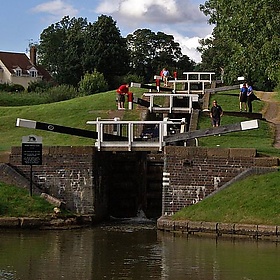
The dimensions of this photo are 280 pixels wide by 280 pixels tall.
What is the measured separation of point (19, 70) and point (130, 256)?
3458 inches

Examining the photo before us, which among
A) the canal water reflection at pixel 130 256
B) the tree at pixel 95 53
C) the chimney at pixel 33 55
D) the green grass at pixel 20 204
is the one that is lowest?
the canal water reflection at pixel 130 256

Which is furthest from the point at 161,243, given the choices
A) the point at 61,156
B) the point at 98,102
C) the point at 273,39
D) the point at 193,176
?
the point at 98,102

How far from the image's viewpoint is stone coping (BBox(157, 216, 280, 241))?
21.5m

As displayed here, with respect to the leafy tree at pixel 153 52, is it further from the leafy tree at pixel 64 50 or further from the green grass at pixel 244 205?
the green grass at pixel 244 205

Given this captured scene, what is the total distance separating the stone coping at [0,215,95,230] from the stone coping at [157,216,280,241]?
298cm

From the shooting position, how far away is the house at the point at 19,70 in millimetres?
104312

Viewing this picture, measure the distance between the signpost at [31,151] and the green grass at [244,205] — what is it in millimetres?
5045

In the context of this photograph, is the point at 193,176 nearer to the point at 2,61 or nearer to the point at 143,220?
the point at 143,220

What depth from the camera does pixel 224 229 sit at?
72.8ft

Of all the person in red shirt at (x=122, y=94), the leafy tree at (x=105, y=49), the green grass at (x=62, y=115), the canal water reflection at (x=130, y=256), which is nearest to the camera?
the canal water reflection at (x=130, y=256)

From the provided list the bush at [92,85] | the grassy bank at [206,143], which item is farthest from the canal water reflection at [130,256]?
the bush at [92,85]

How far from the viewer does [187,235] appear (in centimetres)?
2264

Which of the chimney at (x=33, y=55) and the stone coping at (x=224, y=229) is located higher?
the chimney at (x=33, y=55)

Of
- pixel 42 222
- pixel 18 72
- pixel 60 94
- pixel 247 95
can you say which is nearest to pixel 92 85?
pixel 60 94
